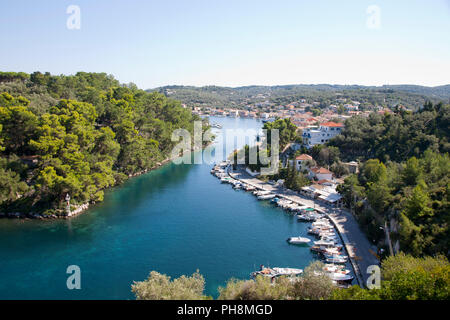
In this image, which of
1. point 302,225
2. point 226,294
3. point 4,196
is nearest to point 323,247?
point 302,225

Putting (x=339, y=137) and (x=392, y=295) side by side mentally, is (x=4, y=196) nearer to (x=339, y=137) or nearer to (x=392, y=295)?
(x=392, y=295)

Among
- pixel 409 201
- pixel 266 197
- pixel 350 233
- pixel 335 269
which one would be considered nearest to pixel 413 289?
pixel 335 269

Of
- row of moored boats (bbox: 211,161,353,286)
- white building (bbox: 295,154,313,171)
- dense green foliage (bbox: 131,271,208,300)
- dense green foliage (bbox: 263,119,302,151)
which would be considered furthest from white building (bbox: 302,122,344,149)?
dense green foliage (bbox: 131,271,208,300)

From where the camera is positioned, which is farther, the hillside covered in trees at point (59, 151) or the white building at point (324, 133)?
the white building at point (324, 133)

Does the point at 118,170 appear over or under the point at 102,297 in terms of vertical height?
over

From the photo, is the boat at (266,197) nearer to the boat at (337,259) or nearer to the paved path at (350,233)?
the paved path at (350,233)

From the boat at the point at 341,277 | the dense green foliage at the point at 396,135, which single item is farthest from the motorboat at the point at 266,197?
the boat at the point at 341,277

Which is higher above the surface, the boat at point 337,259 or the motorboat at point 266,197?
the motorboat at point 266,197
